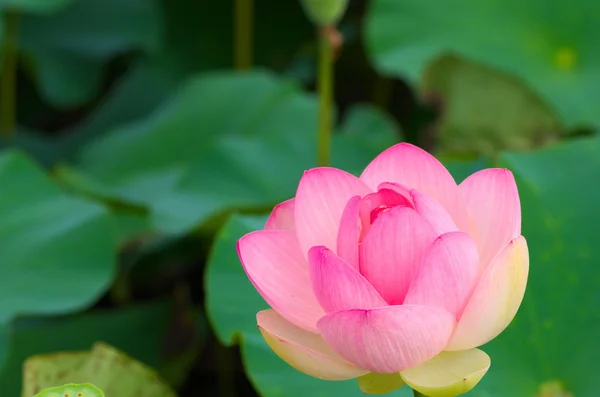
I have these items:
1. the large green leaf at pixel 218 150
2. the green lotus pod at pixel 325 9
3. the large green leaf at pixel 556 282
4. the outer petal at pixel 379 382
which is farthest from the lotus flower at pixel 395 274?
the large green leaf at pixel 218 150

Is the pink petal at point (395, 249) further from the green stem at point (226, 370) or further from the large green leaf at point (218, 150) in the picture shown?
the green stem at point (226, 370)

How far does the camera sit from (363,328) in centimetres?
42

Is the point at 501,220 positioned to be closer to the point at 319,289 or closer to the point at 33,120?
the point at 319,289

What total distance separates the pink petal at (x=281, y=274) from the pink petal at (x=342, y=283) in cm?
4

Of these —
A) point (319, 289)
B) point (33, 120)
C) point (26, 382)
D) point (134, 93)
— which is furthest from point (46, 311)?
point (33, 120)

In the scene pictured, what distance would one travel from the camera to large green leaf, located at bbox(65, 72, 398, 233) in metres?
1.22

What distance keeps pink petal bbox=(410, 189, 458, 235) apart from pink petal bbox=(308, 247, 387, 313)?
5cm

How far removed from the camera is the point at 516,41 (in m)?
1.35

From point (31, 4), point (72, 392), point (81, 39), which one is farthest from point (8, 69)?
point (72, 392)

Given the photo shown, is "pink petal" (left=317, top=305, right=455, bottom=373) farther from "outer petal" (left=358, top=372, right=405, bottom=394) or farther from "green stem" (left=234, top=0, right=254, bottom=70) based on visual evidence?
"green stem" (left=234, top=0, right=254, bottom=70)

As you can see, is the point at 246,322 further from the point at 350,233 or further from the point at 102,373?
the point at 350,233

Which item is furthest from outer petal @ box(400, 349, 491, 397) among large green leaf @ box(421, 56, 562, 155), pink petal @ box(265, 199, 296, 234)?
large green leaf @ box(421, 56, 562, 155)

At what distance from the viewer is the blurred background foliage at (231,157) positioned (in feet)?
2.47

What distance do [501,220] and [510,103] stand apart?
105 cm
